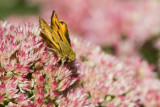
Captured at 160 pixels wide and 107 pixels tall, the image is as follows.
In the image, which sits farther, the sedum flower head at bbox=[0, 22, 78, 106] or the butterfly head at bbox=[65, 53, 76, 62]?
the butterfly head at bbox=[65, 53, 76, 62]

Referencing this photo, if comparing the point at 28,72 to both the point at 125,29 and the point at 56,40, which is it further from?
the point at 125,29

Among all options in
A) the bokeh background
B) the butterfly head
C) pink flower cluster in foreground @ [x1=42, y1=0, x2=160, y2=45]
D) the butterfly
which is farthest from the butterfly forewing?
Answer: pink flower cluster in foreground @ [x1=42, y1=0, x2=160, y2=45]

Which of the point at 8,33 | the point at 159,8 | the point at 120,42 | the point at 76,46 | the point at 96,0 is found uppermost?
the point at 96,0

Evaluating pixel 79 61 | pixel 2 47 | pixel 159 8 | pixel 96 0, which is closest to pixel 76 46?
pixel 79 61

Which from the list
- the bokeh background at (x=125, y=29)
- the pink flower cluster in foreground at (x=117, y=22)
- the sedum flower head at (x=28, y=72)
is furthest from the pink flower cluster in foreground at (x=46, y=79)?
the pink flower cluster in foreground at (x=117, y=22)

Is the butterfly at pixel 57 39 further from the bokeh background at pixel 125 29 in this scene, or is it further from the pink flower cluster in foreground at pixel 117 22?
the pink flower cluster in foreground at pixel 117 22

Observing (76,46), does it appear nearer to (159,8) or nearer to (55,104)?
(55,104)

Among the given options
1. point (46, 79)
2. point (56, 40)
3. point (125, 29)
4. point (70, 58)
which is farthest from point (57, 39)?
point (125, 29)

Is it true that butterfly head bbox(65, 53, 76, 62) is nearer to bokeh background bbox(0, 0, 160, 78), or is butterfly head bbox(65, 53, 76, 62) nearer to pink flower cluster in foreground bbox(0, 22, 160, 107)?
pink flower cluster in foreground bbox(0, 22, 160, 107)
